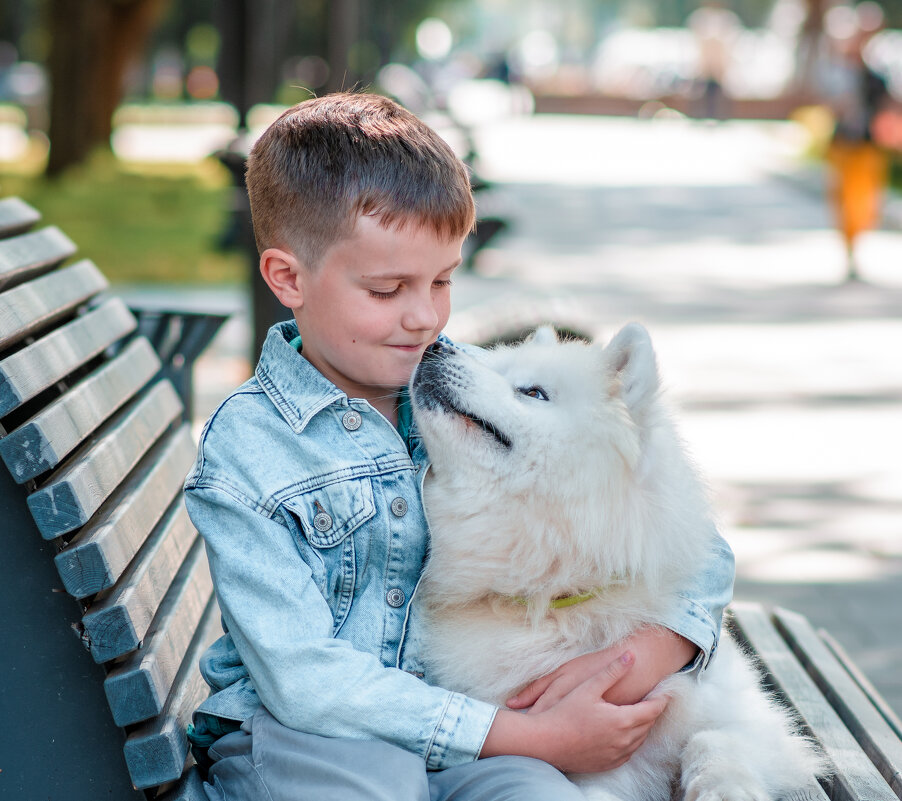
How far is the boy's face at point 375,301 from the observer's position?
8.00 ft

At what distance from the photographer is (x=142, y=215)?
16.0m

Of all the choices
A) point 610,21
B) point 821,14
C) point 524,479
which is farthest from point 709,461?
point 610,21

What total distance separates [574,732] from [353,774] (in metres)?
0.46

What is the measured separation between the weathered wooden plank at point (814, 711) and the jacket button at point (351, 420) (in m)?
1.27

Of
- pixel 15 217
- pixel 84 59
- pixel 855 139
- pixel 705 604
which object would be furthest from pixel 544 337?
pixel 84 59

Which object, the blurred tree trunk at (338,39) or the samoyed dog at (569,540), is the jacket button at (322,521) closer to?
the samoyed dog at (569,540)

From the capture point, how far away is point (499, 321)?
5.16 m

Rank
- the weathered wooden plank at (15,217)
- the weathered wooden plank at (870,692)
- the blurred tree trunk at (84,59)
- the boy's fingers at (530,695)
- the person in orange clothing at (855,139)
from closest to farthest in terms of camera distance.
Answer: the boy's fingers at (530,695) < the weathered wooden plank at (15,217) < the weathered wooden plank at (870,692) < the person in orange clothing at (855,139) < the blurred tree trunk at (84,59)

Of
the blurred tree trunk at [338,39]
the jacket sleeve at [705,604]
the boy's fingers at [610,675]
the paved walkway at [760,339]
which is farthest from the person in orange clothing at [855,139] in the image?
the boy's fingers at [610,675]

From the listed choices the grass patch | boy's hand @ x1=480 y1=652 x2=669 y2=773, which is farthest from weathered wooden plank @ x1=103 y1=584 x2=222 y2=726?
the grass patch

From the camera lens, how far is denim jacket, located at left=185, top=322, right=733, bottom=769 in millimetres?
2205

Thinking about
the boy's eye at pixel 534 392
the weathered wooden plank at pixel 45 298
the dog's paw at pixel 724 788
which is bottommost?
the dog's paw at pixel 724 788

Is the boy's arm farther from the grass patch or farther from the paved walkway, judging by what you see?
the grass patch

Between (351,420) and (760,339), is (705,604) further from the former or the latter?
(760,339)
